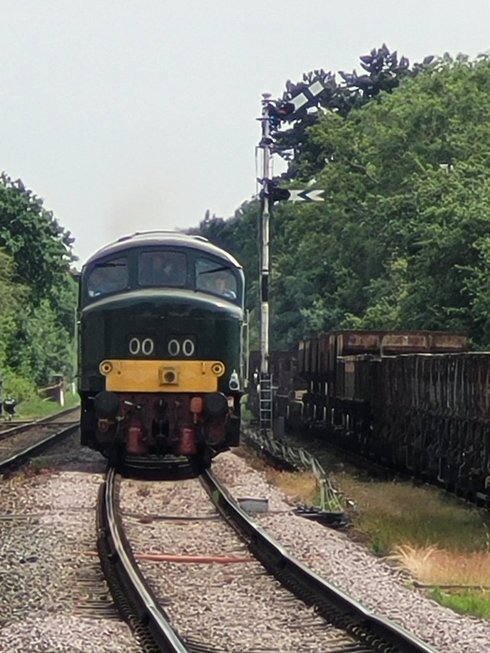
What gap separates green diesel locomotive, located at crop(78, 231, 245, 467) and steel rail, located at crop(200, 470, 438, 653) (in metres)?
4.92

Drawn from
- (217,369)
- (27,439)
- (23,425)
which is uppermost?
(217,369)

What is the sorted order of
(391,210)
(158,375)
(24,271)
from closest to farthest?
(158,375) → (391,210) → (24,271)

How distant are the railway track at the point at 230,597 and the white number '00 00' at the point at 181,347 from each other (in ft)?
15.7

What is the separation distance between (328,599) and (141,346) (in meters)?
9.74

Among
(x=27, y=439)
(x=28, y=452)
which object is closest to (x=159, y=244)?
(x=28, y=452)

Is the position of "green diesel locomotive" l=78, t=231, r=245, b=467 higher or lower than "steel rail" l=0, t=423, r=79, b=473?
higher

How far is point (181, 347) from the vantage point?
18.8m

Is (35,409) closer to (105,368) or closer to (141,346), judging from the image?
(105,368)

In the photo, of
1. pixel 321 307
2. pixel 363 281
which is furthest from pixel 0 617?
pixel 321 307

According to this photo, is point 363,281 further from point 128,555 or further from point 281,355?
point 128,555

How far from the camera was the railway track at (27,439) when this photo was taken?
22.9 metres

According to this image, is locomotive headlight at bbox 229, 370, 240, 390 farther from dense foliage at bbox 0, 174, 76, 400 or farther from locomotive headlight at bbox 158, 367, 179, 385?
dense foliage at bbox 0, 174, 76, 400

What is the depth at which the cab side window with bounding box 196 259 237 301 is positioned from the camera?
19438 millimetres

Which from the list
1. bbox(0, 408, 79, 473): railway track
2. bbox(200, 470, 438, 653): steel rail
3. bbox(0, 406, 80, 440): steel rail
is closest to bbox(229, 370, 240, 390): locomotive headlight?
bbox(0, 408, 79, 473): railway track
